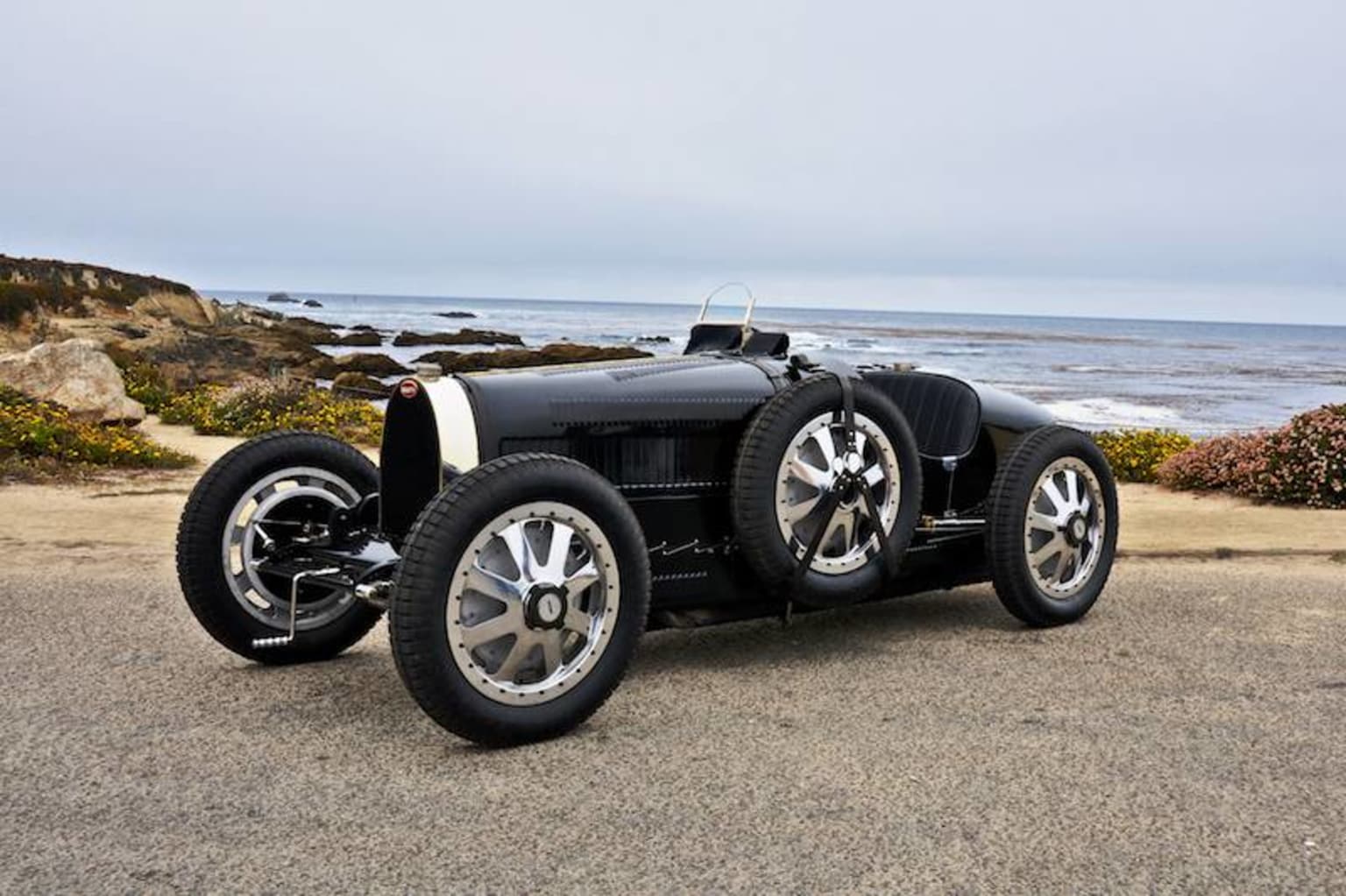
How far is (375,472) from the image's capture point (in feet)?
17.4

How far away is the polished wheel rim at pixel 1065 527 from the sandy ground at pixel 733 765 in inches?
10.0

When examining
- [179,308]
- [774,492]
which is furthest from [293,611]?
[179,308]

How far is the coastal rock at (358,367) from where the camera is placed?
90.3 ft

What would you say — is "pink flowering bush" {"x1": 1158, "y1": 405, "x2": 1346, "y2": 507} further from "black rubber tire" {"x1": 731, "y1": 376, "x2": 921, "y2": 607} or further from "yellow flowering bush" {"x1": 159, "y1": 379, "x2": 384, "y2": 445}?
"yellow flowering bush" {"x1": 159, "y1": 379, "x2": 384, "y2": 445}

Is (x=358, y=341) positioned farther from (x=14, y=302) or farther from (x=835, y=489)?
(x=835, y=489)

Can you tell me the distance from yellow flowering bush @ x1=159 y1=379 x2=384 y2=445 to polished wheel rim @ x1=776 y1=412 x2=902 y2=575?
9.72m

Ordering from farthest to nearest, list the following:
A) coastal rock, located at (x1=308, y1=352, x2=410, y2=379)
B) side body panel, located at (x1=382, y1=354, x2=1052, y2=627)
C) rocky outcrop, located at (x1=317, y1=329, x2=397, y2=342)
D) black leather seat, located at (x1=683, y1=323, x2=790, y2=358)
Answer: rocky outcrop, located at (x1=317, y1=329, x2=397, y2=342) < coastal rock, located at (x1=308, y1=352, x2=410, y2=379) < black leather seat, located at (x1=683, y1=323, x2=790, y2=358) < side body panel, located at (x1=382, y1=354, x2=1052, y2=627)

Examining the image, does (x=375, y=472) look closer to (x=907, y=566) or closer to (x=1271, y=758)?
(x=907, y=566)

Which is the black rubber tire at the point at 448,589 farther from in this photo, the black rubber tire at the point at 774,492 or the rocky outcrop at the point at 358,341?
the rocky outcrop at the point at 358,341

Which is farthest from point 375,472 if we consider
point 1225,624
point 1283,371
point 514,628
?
point 1283,371

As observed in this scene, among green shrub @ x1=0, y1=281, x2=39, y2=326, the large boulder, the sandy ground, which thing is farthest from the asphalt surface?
green shrub @ x1=0, y1=281, x2=39, y2=326

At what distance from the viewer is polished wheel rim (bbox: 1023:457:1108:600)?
18.6ft

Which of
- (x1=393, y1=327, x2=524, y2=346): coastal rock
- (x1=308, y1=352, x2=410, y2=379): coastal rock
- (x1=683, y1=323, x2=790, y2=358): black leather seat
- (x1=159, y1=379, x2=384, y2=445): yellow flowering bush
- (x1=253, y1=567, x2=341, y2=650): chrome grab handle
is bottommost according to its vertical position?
(x1=393, y1=327, x2=524, y2=346): coastal rock

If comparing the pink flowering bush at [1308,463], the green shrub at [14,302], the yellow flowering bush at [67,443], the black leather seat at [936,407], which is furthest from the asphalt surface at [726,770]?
the green shrub at [14,302]
